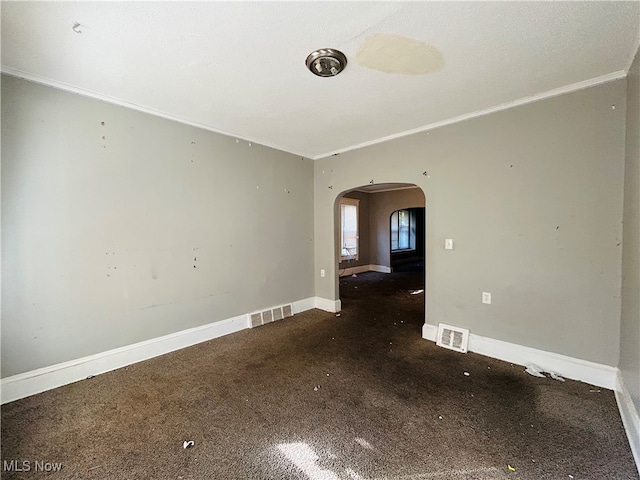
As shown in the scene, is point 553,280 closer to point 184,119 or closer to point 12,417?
point 184,119

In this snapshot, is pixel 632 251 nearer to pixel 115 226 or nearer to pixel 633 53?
pixel 633 53

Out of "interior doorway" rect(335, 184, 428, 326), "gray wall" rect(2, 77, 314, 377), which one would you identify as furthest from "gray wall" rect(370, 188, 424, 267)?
"gray wall" rect(2, 77, 314, 377)

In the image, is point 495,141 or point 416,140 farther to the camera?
point 416,140

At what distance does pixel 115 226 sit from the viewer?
2475 millimetres

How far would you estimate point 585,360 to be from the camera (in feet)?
7.41

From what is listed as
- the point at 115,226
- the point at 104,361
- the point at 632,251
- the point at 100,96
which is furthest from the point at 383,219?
the point at 104,361

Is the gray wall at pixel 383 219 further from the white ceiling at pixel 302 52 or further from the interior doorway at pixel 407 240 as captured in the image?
the white ceiling at pixel 302 52

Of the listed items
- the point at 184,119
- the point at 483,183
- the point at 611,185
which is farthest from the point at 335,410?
the point at 184,119

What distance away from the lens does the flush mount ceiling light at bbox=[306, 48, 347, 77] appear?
1811 mm

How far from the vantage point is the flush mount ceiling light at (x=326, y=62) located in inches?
71.3

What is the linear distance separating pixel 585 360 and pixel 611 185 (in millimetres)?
1433

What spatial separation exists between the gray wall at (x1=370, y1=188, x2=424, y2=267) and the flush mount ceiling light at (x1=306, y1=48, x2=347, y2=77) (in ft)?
19.0

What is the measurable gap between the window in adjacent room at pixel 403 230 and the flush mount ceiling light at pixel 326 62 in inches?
273

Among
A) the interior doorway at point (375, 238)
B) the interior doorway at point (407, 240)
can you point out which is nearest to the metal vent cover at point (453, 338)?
the interior doorway at point (375, 238)
